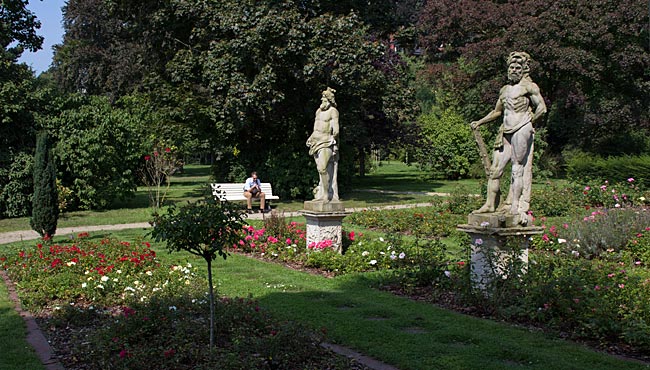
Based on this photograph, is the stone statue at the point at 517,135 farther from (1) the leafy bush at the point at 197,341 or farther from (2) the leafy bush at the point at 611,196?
(2) the leafy bush at the point at 611,196

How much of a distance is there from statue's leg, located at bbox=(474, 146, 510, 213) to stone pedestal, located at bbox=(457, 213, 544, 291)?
0.27m

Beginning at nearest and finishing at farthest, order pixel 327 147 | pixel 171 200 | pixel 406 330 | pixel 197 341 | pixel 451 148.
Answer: pixel 197 341
pixel 406 330
pixel 327 147
pixel 171 200
pixel 451 148

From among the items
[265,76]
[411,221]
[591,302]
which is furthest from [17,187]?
[591,302]

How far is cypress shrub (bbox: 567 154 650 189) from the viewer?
798 inches

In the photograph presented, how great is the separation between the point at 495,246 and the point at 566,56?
21.5m

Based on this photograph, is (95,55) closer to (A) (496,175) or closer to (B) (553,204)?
(B) (553,204)

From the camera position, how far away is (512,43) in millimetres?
28312

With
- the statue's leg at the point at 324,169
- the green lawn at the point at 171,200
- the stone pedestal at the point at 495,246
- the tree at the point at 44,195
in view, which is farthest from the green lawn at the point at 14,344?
the green lawn at the point at 171,200

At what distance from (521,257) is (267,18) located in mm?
13424

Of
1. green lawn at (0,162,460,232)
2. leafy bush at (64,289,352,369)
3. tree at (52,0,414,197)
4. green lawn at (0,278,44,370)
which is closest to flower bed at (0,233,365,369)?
leafy bush at (64,289,352,369)

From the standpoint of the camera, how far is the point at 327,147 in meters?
11.2

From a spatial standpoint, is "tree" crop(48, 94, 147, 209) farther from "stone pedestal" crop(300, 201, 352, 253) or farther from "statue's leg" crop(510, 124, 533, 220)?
"statue's leg" crop(510, 124, 533, 220)

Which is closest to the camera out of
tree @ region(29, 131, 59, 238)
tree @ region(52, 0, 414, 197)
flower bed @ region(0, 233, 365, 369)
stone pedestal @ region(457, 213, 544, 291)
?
flower bed @ region(0, 233, 365, 369)

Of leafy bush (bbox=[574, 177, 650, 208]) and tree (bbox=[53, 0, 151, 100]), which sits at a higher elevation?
tree (bbox=[53, 0, 151, 100])
